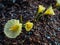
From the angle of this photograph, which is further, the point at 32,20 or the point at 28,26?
the point at 32,20

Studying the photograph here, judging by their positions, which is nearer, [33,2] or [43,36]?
[43,36]

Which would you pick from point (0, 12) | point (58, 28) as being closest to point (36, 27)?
point (58, 28)

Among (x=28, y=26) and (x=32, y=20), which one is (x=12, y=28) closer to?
(x=28, y=26)

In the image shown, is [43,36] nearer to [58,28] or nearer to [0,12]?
[58,28]

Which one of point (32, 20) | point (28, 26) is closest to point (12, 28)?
point (28, 26)
